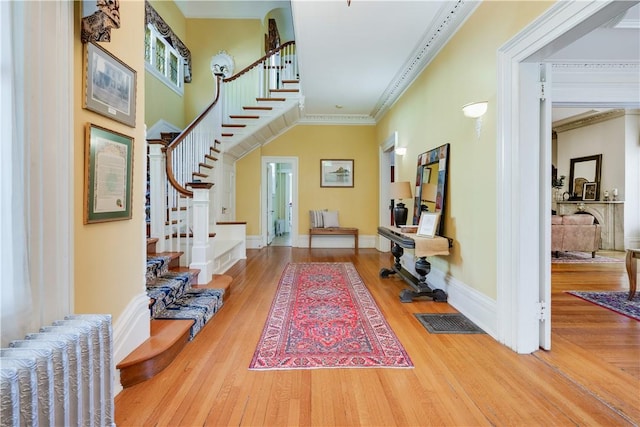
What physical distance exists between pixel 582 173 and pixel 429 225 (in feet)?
23.1

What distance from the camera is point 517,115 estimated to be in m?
2.13

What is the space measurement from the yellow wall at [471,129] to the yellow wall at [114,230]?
2.58 meters

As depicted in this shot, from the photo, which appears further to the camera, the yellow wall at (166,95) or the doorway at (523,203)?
the yellow wall at (166,95)

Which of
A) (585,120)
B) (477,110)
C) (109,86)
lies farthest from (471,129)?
(585,120)

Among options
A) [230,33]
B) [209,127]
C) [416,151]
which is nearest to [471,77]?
[416,151]

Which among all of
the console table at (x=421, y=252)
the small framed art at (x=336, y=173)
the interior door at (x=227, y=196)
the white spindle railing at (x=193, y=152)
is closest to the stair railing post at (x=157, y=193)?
the white spindle railing at (x=193, y=152)

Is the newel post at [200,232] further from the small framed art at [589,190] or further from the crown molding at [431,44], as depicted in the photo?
the small framed art at [589,190]

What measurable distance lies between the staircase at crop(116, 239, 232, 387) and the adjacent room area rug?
55 cm

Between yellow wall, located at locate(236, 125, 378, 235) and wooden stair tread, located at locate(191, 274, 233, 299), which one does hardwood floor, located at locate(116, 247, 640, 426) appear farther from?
yellow wall, located at locate(236, 125, 378, 235)

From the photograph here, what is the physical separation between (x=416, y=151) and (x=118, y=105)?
3627 millimetres

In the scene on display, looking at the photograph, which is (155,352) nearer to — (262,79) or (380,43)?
(380,43)

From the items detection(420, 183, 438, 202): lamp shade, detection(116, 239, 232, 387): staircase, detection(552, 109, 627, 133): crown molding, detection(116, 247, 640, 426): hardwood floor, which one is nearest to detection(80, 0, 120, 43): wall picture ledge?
detection(116, 239, 232, 387): staircase

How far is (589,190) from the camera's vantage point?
731 cm

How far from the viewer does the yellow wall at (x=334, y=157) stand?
6.94m
